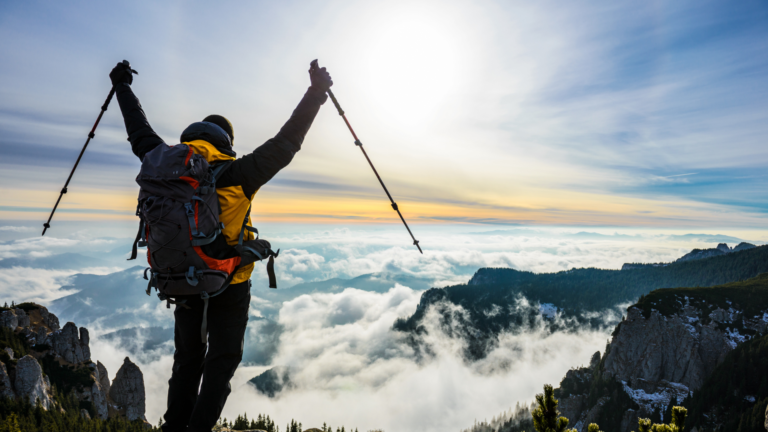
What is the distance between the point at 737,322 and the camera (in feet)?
455

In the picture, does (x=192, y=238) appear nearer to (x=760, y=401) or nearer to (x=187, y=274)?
(x=187, y=274)

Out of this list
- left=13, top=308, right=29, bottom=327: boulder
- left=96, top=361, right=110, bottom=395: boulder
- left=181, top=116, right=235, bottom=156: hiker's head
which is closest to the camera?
left=181, top=116, right=235, bottom=156: hiker's head

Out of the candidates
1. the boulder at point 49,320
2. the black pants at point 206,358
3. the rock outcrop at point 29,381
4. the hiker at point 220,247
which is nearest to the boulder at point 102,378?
the boulder at point 49,320

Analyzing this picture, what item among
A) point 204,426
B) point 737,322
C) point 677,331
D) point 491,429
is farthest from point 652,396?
point 204,426

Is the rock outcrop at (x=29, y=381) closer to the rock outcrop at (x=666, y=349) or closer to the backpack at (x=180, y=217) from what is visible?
the backpack at (x=180, y=217)

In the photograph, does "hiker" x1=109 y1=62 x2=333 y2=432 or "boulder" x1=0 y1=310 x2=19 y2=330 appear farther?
"boulder" x1=0 y1=310 x2=19 y2=330

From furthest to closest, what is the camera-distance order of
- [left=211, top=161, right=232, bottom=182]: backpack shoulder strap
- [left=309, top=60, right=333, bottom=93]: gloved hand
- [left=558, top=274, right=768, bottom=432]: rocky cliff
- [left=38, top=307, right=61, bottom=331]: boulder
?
[left=558, top=274, right=768, bottom=432]: rocky cliff
[left=38, top=307, right=61, bottom=331]: boulder
[left=309, top=60, right=333, bottom=93]: gloved hand
[left=211, top=161, right=232, bottom=182]: backpack shoulder strap

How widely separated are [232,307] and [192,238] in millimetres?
1446

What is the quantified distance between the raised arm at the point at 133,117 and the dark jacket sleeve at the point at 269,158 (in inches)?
65.6

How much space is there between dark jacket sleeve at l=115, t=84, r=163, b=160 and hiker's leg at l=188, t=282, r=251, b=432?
260cm

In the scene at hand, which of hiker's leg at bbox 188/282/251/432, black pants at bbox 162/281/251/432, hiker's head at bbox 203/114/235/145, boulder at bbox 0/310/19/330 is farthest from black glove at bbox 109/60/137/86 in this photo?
boulder at bbox 0/310/19/330

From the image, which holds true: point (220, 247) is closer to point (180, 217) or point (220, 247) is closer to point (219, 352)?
point (180, 217)

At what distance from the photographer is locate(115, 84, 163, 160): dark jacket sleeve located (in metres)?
4.98

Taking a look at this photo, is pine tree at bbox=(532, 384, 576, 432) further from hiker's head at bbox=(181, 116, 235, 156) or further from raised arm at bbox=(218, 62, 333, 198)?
hiker's head at bbox=(181, 116, 235, 156)
